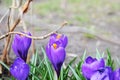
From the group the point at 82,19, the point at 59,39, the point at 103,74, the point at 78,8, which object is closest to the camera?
the point at 103,74

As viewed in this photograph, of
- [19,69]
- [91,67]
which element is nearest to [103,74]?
[91,67]

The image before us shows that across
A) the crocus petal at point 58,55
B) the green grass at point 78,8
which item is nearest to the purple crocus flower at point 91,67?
the crocus petal at point 58,55

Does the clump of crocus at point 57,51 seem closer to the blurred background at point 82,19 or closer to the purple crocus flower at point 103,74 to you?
the purple crocus flower at point 103,74

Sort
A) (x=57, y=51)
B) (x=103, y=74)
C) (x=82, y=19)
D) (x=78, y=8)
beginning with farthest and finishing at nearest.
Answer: (x=78, y=8) < (x=82, y=19) < (x=57, y=51) < (x=103, y=74)

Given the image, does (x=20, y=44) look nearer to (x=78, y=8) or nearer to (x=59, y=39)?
(x=59, y=39)

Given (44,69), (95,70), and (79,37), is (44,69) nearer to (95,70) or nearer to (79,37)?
(95,70)

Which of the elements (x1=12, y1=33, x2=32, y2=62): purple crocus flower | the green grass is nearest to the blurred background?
the green grass
